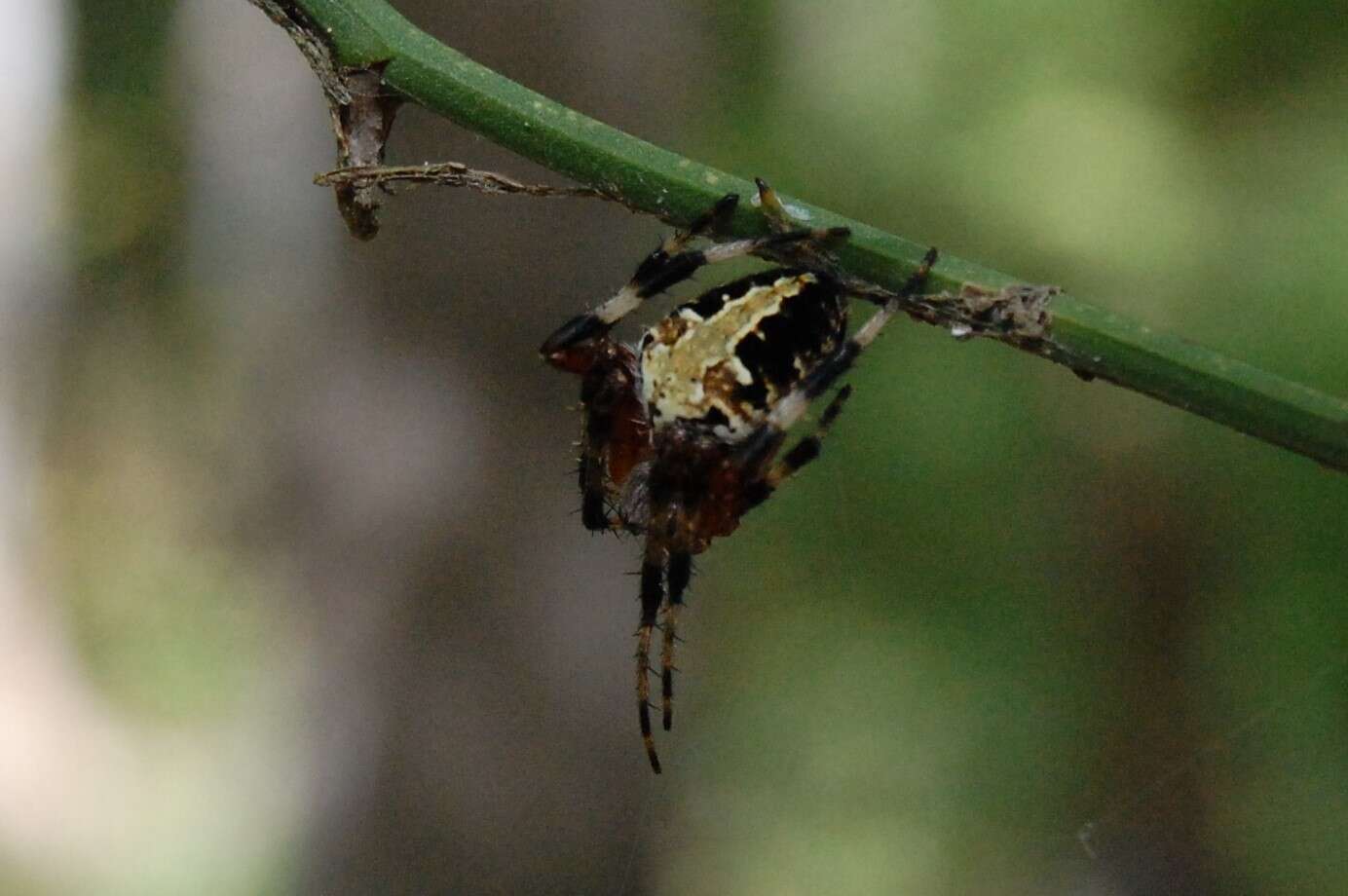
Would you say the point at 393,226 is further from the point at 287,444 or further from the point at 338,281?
the point at 287,444

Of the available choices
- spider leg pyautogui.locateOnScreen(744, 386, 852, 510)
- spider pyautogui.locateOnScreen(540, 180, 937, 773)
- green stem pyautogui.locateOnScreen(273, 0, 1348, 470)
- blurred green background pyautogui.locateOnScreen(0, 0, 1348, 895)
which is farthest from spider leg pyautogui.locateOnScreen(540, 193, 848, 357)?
blurred green background pyautogui.locateOnScreen(0, 0, 1348, 895)

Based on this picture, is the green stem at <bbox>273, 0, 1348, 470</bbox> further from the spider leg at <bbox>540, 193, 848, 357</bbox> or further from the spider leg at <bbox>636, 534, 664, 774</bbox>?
the spider leg at <bbox>636, 534, 664, 774</bbox>

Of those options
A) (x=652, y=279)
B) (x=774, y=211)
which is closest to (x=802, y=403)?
(x=652, y=279)

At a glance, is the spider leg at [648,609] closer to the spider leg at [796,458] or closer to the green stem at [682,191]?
the spider leg at [796,458]

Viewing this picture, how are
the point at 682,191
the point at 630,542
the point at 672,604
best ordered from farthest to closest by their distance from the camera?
1. the point at 630,542
2. the point at 672,604
3. the point at 682,191

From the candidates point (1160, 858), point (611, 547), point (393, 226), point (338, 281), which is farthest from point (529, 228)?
point (1160, 858)

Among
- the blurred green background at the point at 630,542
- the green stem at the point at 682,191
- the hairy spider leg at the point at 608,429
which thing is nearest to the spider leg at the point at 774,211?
the green stem at the point at 682,191

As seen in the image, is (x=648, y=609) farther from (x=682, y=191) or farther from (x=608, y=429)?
(x=682, y=191)
